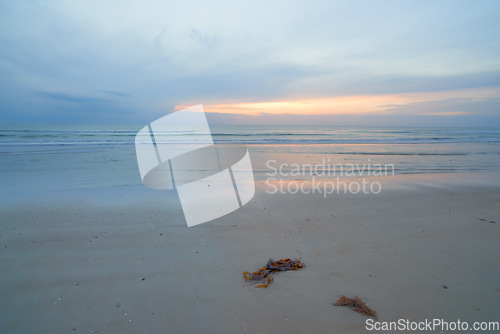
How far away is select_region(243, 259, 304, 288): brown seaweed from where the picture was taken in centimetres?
286

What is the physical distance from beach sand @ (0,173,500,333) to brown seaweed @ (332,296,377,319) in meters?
0.06

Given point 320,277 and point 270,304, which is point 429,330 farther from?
point 270,304

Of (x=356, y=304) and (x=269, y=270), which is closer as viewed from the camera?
(x=356, y=304)

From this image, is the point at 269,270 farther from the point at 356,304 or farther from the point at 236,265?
the point at 356,304

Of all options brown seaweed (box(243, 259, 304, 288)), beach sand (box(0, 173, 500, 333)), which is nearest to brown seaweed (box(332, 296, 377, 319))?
beach sand (box(0, 173, 500, 333))

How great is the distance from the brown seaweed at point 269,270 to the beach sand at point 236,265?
91mm

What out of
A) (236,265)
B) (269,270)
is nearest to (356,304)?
(269,270)

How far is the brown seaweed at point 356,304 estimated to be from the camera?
2.39 meters

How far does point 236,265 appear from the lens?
3197 mm

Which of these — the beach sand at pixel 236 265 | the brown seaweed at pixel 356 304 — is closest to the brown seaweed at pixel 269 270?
the beach sand at pixel 236 265

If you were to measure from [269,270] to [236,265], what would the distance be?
453 millimetres

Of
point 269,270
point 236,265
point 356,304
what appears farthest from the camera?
point 236,265

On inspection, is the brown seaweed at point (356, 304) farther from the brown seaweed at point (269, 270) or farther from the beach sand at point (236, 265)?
the brown seaweed at point (269, 270)

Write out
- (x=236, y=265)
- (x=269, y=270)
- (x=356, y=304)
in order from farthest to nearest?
(x=236, y=265), (x=269, y=270), (x=356, y=304)
